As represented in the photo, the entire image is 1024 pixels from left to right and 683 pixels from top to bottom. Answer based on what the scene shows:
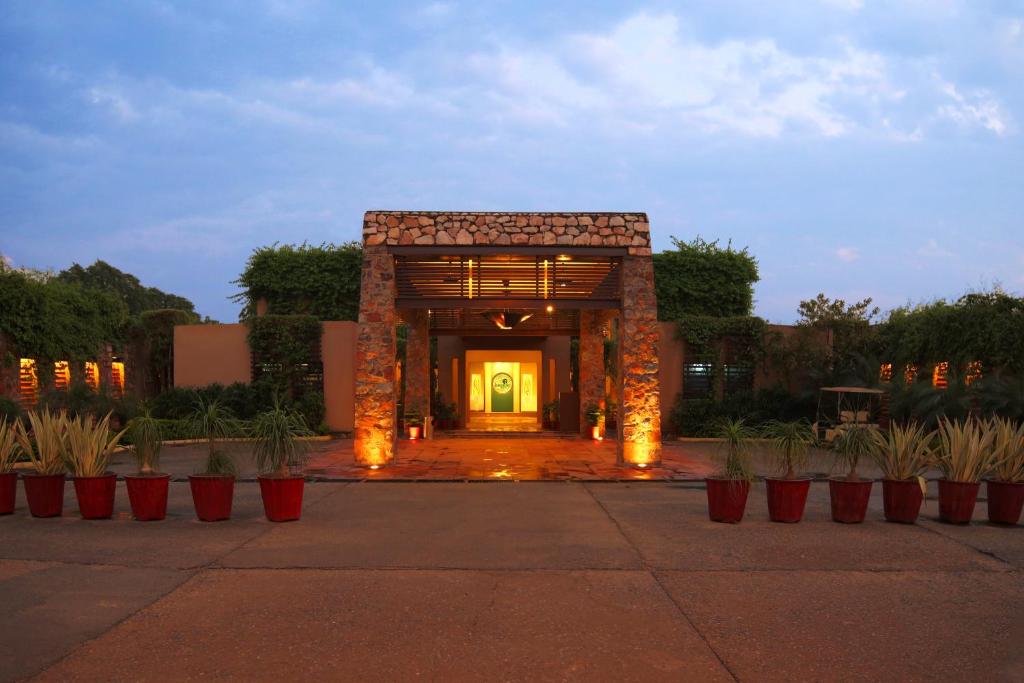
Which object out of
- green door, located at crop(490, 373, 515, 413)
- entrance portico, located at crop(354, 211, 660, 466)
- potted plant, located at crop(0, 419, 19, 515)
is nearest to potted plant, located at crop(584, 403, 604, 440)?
entrance portico, located at crop(354, 211, 660, 466)

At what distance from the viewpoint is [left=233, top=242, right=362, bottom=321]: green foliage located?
2366 centimetres

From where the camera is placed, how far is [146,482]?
26.9 feet

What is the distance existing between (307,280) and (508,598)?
19481 mm

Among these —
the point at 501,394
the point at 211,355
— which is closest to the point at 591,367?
the point at 211,355

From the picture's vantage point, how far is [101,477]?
8.39 m

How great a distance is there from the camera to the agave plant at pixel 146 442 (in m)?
8.31

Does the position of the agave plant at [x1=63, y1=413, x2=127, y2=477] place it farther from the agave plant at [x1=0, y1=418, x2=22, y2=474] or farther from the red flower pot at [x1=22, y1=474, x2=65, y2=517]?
the agave plant at [x1=0, y1=418, x2=22, y2=474]

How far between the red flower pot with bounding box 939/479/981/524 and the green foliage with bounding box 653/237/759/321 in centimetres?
1503

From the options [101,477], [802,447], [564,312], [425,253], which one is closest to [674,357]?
[564,312]

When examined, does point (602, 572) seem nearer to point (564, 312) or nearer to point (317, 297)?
point (564, 312)

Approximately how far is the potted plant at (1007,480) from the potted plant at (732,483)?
249cm

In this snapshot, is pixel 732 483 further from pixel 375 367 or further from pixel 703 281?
pixel 703 281

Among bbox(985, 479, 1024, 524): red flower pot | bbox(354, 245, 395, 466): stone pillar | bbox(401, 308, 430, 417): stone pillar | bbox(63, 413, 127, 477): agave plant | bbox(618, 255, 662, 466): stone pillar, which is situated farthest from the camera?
bbox(401, 308, 430, 417): stone pillar

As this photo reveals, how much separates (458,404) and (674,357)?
23.9 ft
